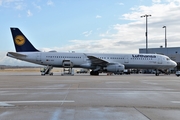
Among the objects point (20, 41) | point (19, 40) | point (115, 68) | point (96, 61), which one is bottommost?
point (115, 68)

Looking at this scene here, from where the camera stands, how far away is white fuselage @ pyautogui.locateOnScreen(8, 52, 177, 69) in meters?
38.7

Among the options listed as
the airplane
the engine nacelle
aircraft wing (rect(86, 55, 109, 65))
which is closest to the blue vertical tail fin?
the airplane

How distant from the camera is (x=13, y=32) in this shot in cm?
3834

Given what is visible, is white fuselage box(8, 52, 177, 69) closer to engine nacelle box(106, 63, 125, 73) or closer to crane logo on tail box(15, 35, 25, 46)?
crane logo on tail box(15, 35, 25, 46)

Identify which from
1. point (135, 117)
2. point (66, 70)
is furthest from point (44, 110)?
point (66, 70)

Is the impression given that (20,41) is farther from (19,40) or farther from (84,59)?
(84,59)

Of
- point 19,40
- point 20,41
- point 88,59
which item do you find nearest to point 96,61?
point 88,59

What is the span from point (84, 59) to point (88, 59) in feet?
2.14

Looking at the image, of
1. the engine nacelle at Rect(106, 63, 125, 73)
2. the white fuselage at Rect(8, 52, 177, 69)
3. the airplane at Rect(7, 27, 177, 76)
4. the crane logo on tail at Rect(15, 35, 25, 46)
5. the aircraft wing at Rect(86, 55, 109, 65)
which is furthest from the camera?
the white fuselage at Rect(8, 52, 177, 69)

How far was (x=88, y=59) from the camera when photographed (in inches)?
1537

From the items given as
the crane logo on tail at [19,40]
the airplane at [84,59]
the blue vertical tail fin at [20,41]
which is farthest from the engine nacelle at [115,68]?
the crane logo on tail at [19,40]

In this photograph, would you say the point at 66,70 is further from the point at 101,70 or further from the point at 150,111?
the point at 150,111

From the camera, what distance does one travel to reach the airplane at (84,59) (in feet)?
125

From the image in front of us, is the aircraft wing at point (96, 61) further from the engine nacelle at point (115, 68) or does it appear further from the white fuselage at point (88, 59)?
the engine nacelle at point (115, 68)
